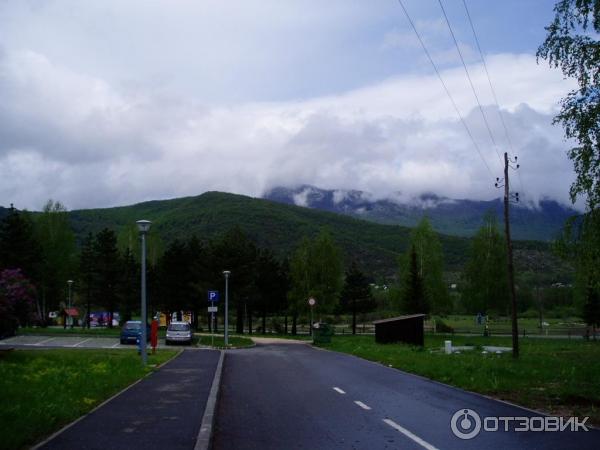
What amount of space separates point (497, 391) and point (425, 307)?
5391 centimetres

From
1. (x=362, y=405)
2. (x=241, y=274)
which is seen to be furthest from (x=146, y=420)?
(x=241, y=274)

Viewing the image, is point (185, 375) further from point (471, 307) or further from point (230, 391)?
point (471, 307)

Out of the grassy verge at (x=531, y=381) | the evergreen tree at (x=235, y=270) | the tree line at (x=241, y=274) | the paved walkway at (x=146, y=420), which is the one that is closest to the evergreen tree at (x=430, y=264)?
the tree line at (x=241, y=274)

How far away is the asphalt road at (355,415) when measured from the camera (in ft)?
31.7

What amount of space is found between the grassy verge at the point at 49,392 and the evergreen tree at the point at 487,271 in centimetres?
6637

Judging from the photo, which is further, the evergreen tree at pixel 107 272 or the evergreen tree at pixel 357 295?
the evergreen tree at pixel 357 295

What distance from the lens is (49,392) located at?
44.3 ft

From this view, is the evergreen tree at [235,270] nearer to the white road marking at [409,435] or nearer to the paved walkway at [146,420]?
the paved walkway at [146,420]

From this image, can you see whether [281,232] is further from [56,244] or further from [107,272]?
[107,272]

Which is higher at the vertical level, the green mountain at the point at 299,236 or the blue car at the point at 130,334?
the green mountain at the point at 299,236

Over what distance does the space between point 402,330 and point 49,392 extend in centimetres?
3096

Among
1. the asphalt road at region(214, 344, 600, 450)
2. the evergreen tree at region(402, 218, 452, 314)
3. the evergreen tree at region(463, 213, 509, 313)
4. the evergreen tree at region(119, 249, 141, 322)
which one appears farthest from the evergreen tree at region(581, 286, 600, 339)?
the asphalt road at region(214, 344, 600, 450)

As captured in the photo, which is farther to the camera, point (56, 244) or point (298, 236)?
point (298, 236)

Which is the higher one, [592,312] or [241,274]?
[241,274]
